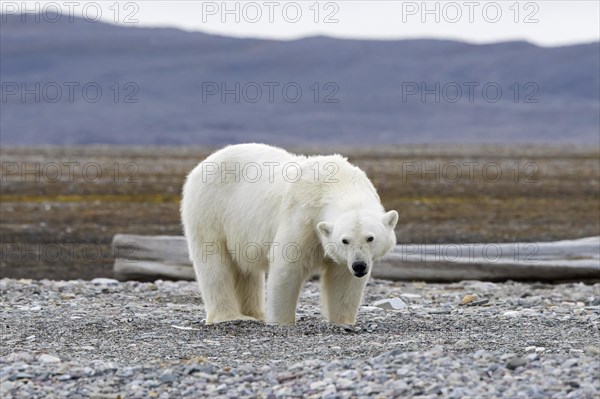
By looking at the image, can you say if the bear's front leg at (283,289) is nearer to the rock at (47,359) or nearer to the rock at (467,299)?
the rock at (47,359)

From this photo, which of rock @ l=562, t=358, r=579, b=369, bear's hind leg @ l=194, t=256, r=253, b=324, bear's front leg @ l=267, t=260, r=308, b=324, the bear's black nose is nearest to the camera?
rock @ l=562, t=358, r=579, b=369

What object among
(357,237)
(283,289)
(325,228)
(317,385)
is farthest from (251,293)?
(317,385)

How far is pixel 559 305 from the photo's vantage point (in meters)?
12.4

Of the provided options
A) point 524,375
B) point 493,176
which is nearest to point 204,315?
point 524,375

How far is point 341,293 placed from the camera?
10.0 m

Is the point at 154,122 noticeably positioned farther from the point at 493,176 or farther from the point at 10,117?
the point at 493,176

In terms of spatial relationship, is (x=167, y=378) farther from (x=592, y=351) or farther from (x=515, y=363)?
(x=592, y=351)

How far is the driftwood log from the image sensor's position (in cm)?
1477

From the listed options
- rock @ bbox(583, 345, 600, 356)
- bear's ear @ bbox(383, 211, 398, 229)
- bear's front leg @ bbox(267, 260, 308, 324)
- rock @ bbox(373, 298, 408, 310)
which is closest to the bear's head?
bear's ear @ bbox(383, 211, 398, 229)

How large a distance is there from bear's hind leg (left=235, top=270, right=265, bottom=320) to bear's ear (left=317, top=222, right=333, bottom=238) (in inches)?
69.7

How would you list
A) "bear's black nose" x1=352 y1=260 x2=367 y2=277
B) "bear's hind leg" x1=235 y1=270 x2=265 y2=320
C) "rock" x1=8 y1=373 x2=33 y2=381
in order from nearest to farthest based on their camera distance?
"rock" x1=8 y1=373 x2=33 y2=381 < "bear's black nose" x1=352 y1=260 x2=367 y2=277 < "bear's hind leg" x1=235 y1=270 x2=265 y2=320

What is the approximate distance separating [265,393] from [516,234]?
59.9 feet

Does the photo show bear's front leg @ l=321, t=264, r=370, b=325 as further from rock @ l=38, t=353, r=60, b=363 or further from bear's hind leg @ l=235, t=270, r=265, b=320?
rock @ l=38, t=353, r=60, b=363

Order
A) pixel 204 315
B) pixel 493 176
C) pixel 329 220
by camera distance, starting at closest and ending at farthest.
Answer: pixel 329 220, pixel 204 315, pixel 493 176
